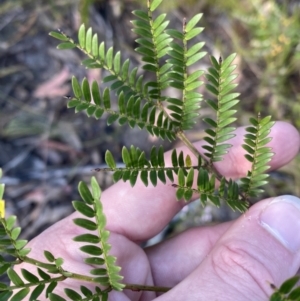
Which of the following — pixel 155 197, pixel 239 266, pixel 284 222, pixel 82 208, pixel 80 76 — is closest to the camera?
pixel 82 208

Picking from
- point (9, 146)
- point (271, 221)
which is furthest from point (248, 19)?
point (9, 146)

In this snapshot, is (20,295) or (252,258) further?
(252,258)

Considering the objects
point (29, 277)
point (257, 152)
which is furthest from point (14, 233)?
point (257, 152)

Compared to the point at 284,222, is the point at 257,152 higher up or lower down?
higher up

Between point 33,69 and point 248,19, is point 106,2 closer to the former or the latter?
point 33,69

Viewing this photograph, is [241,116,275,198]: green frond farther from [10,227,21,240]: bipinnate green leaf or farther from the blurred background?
the blurred background

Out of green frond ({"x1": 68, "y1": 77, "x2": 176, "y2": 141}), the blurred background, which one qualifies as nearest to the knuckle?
green frond ({"x1": 68, "y1": 77, "x2": 176, "y2": 141})

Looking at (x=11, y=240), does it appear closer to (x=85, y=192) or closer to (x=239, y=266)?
(x=85, y=192)

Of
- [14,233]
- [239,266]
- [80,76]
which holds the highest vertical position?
[80,76]
